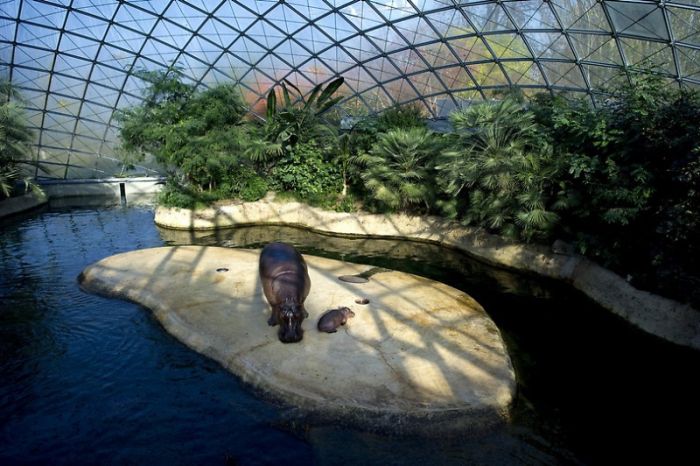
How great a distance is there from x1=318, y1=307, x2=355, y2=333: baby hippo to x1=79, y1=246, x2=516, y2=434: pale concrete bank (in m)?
0.19

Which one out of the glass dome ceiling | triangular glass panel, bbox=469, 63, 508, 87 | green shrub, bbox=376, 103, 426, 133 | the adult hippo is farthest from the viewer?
green shrub, bbox=376, 103, 426, 133

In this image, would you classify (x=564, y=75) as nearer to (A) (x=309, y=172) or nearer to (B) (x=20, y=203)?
(A) (x=309, y=172)

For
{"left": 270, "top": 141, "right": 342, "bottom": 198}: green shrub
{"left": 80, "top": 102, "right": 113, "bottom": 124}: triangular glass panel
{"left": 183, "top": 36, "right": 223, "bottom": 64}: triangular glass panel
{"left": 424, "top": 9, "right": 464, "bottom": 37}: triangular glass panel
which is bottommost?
{"left": 270, "top": 141, "right": 342, "bottom": 198}: green shrub

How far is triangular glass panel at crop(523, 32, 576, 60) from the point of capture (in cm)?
1767

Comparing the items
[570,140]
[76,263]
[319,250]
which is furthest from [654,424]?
[76,263]

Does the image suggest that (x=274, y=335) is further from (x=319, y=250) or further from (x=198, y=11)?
(x=198, y=11)

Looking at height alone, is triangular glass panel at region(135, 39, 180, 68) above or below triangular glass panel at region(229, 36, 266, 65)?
below

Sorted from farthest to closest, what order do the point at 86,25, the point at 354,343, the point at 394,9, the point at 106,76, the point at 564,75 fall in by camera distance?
the point at 106,76 → the point at 86,25 → the point at 394,9 → the point at 564,75 → the point at 354,343

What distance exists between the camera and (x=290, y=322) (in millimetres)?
8797

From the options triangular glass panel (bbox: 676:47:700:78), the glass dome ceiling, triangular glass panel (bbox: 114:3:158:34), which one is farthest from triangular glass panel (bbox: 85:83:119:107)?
triangular glass panel (bbox: 676:47:700:78)

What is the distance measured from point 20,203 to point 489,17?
27.5 meters

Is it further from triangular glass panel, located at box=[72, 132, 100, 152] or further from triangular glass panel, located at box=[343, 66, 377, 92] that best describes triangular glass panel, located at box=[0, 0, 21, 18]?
triangular glass panel, located at box=[343, 66, 377, 92]

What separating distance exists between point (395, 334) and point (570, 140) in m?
9.25

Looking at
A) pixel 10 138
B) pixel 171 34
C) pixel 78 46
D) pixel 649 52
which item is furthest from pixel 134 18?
pixel 649 52
